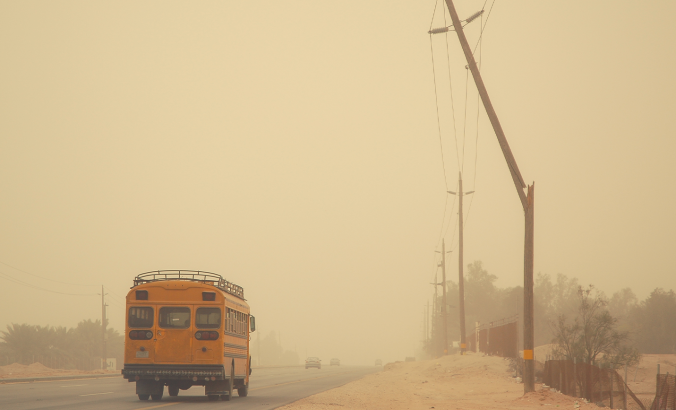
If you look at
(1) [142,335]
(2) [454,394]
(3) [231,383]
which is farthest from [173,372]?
(2) [454,394]

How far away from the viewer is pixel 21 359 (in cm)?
9412

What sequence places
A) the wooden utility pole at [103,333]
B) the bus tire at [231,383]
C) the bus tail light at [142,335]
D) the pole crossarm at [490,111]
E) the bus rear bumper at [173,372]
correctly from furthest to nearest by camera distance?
the wooden utility pole at [103,333] → the pole crossarm at [490,111] → the bus tire at [231,383] → the bus tail light at [142,335] → the bus rear bumper at [173,372]

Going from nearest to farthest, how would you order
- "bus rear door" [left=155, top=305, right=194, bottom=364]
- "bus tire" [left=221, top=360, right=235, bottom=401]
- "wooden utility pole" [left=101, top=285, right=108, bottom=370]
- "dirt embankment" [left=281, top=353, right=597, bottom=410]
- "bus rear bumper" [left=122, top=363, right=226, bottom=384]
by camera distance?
"bus rear bumper" [left=122, top=363, right=226, bottom=384] → "bus rear door" [left=155, top=305, right=194, bottom=364] → "dirt embankment" [left=281, top=353, right=597, bottom=410] → "bus tire" [left=221, top=360, right=235, bottom=401] → "wooden utility pole" [left=101, top=285, right=108, bottom=370]

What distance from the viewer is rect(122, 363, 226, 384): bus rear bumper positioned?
66.4 feet

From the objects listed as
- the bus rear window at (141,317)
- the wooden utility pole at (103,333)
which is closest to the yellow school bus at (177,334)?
the bus rear window at (141,317)

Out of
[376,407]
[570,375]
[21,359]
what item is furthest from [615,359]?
[21,359]

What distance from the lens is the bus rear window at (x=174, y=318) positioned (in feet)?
67.9

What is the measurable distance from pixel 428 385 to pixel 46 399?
21391mm

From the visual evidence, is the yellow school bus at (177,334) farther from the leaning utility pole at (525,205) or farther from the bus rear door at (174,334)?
the leaning utility pole at (525,205)

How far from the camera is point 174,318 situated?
20.7 meters

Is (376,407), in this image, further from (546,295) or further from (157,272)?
(546,295)

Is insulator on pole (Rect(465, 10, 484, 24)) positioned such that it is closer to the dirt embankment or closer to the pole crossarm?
the pole crossarm

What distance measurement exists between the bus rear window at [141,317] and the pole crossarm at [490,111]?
41.4ft

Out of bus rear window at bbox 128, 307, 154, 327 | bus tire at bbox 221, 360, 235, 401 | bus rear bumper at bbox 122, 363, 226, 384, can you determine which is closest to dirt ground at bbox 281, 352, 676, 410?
bus tire at bbox 221, 360, 235, 401
